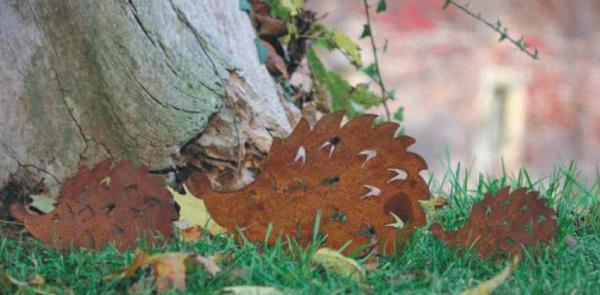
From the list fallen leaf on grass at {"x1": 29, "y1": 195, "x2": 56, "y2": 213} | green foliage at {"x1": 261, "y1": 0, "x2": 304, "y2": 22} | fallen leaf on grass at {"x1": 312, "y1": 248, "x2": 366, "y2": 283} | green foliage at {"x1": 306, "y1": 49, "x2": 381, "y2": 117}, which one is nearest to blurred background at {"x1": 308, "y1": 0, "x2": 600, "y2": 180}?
green foliage at {"x1": 306, "y1": 49, "x2": 381, "y2": 117}

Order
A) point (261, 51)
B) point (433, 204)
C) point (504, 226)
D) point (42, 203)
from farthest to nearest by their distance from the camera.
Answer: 1. point (261, 51)
2. point (433, 204)
3. point (42, 203)
4. point (504, 226)

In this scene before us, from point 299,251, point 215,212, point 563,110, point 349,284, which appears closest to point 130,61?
point 215,212

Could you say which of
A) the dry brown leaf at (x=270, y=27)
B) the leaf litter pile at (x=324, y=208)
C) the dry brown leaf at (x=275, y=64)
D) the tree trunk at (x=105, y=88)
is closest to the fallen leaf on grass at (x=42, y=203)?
the tree trunk at (x=105, y=88)

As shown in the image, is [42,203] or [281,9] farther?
[281,9]

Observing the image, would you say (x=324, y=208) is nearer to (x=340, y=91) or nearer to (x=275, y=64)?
(x=275, y=64)

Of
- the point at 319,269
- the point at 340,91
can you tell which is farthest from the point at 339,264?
the point at 340,91

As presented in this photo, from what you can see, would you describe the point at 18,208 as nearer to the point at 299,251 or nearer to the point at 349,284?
the point at 299,251

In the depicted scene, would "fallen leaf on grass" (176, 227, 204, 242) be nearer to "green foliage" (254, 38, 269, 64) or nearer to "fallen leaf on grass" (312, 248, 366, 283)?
"fallen leaf on grass" (312, 248, 366, 283)
